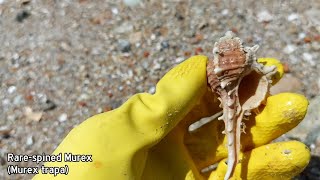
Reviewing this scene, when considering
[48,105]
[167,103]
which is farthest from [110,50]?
[167,103]

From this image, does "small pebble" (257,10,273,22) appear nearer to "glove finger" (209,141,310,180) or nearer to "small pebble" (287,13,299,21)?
"small pebble" (287,13,299,21)

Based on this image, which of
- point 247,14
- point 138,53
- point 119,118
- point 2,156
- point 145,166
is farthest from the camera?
point 247,14

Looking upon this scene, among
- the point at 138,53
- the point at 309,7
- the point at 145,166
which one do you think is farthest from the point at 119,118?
the point at 309,7

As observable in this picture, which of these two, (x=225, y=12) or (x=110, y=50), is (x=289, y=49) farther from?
(x=110, y=50)

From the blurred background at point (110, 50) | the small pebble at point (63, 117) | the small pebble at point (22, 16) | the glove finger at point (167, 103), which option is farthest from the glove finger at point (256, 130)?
the small pebble at point (22, 16)

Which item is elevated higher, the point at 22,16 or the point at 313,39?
the point at 313,39

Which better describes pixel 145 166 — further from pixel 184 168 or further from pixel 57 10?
pixel 57 10
